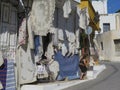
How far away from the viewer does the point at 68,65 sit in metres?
19.9

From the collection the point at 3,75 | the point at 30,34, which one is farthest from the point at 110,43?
the point at 3,75

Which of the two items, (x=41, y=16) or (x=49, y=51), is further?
(x=49, y=51)

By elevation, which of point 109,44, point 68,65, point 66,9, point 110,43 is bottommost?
point 68,65

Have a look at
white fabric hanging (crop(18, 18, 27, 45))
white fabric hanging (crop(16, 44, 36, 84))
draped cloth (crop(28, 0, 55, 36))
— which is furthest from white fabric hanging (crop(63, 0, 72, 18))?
white fabric hanging (crop(18, 18, 27, 45))

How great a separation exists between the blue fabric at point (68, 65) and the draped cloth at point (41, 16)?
114 inches

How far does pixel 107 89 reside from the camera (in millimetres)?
16016

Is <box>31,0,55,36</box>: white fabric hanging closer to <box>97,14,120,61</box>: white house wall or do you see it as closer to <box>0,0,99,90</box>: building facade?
<box>0,0,99,90</box>: building facade

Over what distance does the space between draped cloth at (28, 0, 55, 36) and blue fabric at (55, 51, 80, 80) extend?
9.51ft

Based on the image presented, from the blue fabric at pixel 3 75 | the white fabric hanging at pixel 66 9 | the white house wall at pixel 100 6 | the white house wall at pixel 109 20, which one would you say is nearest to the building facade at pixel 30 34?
the white fabric hanging at pixel 66 9

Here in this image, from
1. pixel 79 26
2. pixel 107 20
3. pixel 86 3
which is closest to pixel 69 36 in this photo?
pixel 79 26

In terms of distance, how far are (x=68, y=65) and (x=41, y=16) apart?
4.76m

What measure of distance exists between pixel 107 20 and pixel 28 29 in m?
52.6

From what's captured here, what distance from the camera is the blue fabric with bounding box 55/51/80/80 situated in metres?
18.7

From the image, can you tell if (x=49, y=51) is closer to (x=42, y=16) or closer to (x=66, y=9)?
(x=42, y=16)
